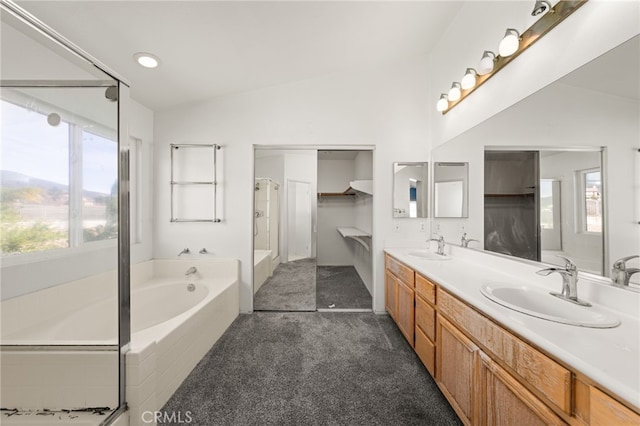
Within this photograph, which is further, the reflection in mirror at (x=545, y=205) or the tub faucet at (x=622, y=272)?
the reflection in mirror at (x=545, y=205)

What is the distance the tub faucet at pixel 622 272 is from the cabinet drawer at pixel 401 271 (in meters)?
1.06

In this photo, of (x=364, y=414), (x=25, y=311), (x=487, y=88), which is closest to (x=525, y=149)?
(x=487, y=88)

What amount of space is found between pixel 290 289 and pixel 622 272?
9.13 ft

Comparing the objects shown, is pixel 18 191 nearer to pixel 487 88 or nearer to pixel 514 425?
pixel 514 425

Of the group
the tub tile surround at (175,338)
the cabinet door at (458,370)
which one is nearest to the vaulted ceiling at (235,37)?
the tub tile surround at (175,338)

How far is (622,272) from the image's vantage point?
1.01 meters

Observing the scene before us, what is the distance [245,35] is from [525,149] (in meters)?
2.19

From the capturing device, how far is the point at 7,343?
49.9 inches

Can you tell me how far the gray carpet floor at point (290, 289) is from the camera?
2.83 m

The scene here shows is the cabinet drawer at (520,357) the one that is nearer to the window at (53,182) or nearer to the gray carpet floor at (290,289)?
the gray carpet floor at (290,289)

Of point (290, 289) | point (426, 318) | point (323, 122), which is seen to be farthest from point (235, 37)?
point (290, 289)

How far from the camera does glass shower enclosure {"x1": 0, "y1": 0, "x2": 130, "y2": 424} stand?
1.23 metres

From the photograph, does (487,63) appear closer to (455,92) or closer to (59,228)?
(455,92)

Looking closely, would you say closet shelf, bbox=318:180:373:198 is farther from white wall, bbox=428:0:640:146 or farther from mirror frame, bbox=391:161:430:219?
white wall, bbox=428:0:640:146
